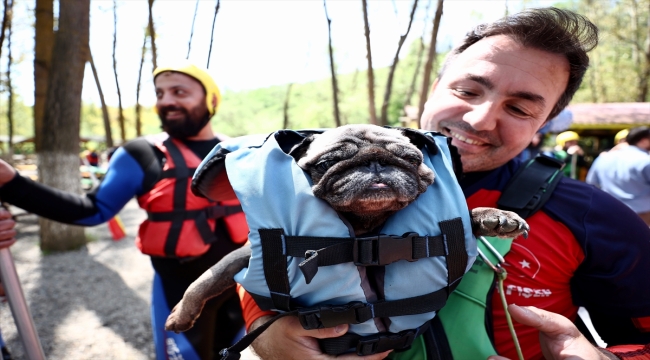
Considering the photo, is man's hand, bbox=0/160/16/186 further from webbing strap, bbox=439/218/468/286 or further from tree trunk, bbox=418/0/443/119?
tree trunk, bbox=418/0/443/119

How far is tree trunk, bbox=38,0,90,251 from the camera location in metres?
6.37

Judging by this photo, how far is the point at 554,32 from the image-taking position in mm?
1665

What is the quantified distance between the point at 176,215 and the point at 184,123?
0.80m

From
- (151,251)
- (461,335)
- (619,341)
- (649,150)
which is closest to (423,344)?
(461,335)

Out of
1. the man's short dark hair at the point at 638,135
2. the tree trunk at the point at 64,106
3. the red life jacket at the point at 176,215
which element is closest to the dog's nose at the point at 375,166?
the red life jacket at the point at 176,215

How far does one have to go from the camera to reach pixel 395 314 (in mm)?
1309

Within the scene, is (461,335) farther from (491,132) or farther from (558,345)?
(491,132)

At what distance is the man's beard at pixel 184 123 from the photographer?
10.0ft

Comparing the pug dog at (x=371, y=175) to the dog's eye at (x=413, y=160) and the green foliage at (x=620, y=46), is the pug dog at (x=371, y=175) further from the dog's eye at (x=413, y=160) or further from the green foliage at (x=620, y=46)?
the green foliage at (x=620, y=46)

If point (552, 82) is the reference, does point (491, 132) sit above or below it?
below

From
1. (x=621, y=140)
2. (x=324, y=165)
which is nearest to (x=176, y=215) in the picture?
(x=324, y=165)

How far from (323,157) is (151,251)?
2065 millimetres

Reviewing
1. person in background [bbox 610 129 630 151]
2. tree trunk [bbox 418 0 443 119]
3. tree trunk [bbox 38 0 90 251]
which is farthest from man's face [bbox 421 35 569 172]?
tree trunk [bbox 38 0 90 251]

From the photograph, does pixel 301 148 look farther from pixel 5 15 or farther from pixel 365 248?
pixel 5 15
